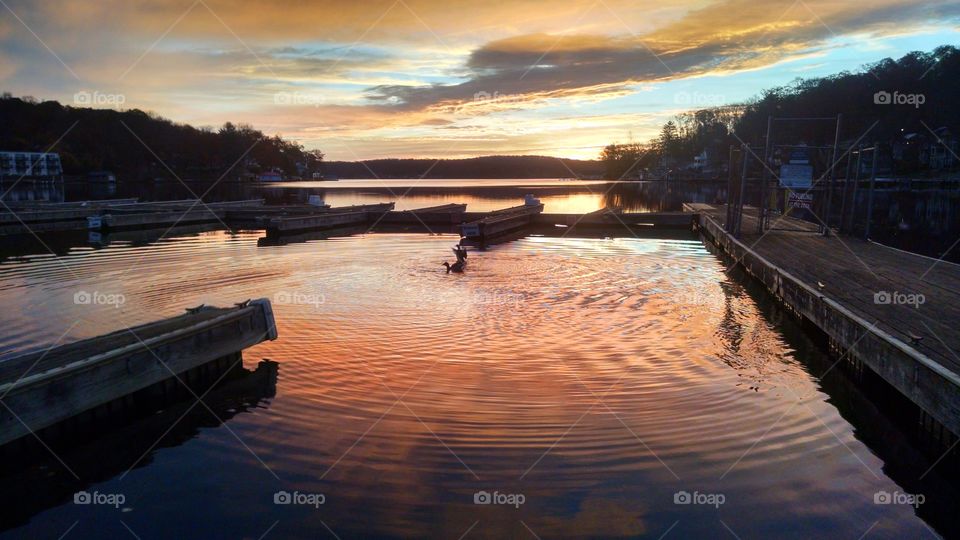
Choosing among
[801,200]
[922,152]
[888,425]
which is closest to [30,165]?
[801,200]

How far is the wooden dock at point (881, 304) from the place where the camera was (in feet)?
23.8

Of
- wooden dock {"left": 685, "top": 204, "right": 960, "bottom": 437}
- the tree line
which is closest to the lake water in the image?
wooden dock {"left": 685, "top": 204, "right": 960, "bottom": 437}

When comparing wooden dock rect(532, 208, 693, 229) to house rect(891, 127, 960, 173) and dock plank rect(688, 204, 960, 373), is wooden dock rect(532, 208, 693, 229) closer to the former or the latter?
dock plank rect(688, 204, 960, 373)

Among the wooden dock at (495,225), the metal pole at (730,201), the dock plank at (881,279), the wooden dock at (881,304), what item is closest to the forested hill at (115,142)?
the wooden dock at (495,225)

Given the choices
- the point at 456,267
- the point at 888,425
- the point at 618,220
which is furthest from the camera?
the point at 618,220

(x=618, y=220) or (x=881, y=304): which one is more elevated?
(x=618, y=220)

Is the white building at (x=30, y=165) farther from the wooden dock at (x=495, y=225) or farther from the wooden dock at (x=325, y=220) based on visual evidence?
the wooden dock at (x=495, y=225)

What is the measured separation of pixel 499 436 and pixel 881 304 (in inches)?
304

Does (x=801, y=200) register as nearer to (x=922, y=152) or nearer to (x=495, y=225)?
(x=495, y=225)

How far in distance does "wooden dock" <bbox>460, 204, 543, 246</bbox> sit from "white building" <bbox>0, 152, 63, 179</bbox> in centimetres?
10452

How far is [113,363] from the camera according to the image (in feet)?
26.1

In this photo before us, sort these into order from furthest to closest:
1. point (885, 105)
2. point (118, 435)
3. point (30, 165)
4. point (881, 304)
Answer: point (30, 165) < point (885, 105) < point (881, 304) < point (118, 435)

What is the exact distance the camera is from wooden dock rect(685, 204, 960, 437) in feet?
23.8

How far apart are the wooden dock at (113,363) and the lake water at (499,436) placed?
0.56 m
